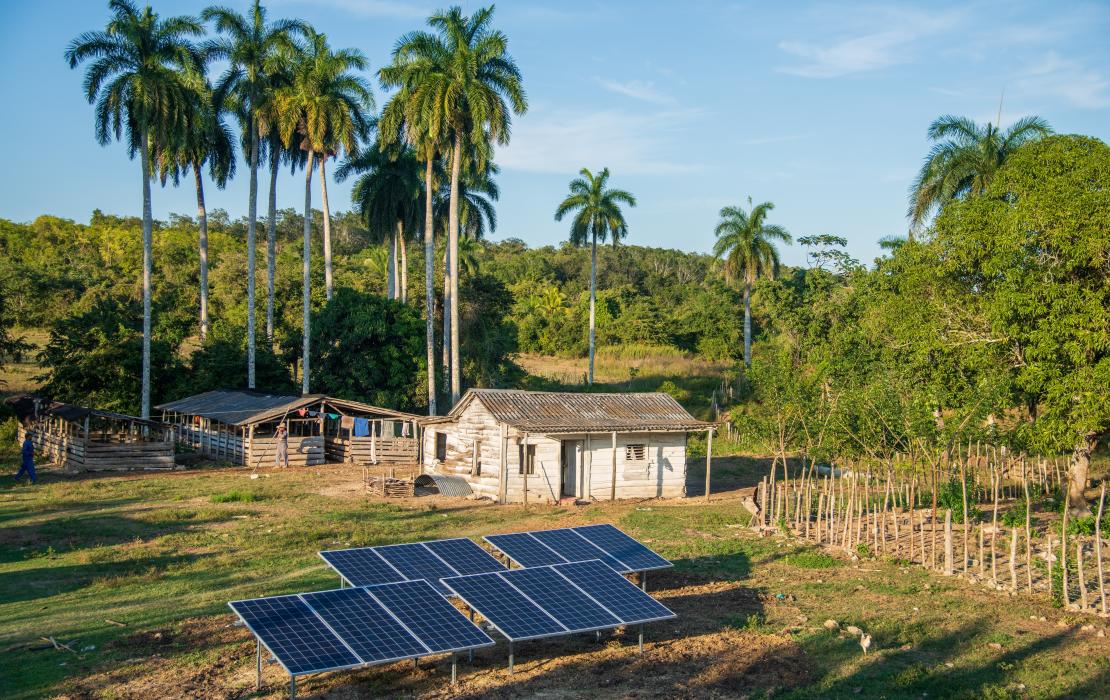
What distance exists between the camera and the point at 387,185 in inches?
1861

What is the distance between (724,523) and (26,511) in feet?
59.4

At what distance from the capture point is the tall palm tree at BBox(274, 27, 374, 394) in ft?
137

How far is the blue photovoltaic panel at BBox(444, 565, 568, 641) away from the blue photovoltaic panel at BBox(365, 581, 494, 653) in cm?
29

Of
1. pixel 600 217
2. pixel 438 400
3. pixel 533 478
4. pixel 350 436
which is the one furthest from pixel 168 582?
pixel 600 217

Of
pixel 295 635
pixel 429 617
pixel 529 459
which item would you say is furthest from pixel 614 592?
pixel 529 459

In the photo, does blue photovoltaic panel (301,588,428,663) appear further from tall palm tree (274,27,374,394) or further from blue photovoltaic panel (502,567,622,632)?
tall palm tree (274,27,374,394)

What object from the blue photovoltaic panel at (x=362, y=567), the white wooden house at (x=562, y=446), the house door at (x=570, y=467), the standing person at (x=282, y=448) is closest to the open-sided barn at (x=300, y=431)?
the standing person at (x=282, y=448)

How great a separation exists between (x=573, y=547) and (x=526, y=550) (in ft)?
2.96

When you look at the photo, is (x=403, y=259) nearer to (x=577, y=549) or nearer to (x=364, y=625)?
(x=577, y=549)

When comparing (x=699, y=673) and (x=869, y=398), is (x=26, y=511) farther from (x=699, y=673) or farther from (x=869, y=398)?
(x=869, y=398)

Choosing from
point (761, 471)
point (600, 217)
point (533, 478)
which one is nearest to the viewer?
point (533, 478)

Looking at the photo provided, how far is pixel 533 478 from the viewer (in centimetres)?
2631

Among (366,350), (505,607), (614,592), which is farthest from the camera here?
(366,350)

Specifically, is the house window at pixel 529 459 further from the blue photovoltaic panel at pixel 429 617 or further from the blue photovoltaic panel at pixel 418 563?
the blue photovoltaic panel at pixel 429 617
